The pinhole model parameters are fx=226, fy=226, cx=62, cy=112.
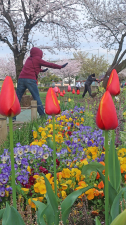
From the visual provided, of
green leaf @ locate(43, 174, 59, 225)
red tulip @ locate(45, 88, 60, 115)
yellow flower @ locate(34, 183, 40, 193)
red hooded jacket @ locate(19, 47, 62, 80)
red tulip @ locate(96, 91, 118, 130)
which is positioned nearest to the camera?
red tulip @ locate(96, 91, 118, 130)

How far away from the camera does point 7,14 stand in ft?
39.5

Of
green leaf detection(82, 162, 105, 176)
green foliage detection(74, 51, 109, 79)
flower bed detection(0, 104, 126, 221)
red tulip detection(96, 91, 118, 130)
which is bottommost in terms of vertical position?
green foliage detection(74, 51, 109, 79)

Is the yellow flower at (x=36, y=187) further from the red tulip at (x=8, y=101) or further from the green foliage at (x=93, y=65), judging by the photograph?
the green foliage at (x=93, y=65)

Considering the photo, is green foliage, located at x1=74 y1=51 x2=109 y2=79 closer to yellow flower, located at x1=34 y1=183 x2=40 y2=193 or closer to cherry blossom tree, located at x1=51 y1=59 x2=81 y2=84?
cherry blossom tree, located at x1=51 y1=59 x2=81 y2=84

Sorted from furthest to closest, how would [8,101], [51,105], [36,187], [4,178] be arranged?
[4,178] < [36,187] < [51,105] < [8,101]

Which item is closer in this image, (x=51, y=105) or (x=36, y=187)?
(x=51, y=105)

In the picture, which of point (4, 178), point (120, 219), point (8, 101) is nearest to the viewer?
point (120, 219)

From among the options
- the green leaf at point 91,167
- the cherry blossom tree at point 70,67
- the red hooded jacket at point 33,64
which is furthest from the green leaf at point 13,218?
the cherry blossom tree at point 70,67

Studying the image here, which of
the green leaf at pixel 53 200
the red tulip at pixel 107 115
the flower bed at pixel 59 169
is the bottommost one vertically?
the flower bed at pixel 59 169

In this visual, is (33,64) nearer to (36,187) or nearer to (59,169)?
(59,169)

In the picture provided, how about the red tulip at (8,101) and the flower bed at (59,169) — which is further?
the flower bed at (59,169)

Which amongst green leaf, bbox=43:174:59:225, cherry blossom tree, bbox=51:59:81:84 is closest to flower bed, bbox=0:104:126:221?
green leaf, bbox=43:174:59:225

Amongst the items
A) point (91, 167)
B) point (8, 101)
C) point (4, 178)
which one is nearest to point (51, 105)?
point (8, 101)

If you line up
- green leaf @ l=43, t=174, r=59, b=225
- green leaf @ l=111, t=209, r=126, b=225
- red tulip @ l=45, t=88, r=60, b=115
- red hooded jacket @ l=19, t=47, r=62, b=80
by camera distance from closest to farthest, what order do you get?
green leaf @ l=111, t=209, r=126, b=225, green leaf @ l=43, t=174, r=59, b=225, red tulip @ l=45, t=88, r=60, b=115, red hooded jacket @ l=19, t=47, r=62, b=80
